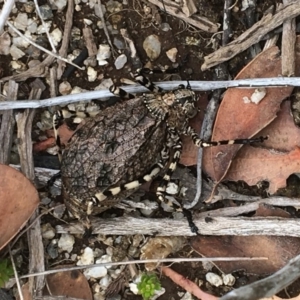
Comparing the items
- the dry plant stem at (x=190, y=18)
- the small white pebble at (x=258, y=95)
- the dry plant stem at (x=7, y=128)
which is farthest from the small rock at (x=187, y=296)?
the dry plant stem at (x=190, y=18)

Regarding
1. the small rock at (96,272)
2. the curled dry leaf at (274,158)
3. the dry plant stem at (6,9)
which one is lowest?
the small rock at (96,272)

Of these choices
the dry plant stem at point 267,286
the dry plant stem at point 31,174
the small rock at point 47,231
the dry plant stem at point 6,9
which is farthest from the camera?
the small rock at point 47,231

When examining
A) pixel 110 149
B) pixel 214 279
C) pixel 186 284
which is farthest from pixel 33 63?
pixel 214 279

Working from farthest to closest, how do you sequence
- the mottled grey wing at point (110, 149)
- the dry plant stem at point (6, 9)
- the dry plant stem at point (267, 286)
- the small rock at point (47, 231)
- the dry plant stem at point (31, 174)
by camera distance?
1. the small rock at point (47, 231)
2. the dry plant stem at point (31, 174)
3. the mottled grey wing at point (110, 149)
4. the dry plant stem at point (6, 9)
5. the dry plant stem at point (267, 286)

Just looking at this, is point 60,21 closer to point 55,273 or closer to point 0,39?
point 0,39

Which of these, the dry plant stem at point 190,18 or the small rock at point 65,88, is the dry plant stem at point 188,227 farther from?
the dry plant stem at point 190,18

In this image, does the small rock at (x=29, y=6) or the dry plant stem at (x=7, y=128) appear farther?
the small rock at (x=29, y=6)

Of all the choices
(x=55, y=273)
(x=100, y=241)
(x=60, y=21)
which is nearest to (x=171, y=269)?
(x=100, y=241)
